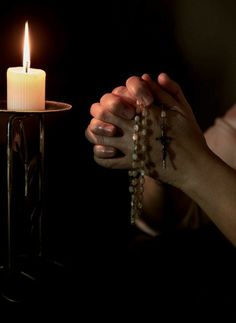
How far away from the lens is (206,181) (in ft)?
2.35

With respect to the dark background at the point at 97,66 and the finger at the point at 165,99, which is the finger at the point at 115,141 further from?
the dark background at the point at 97,66

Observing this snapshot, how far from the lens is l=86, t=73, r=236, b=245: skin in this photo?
69 centimetres

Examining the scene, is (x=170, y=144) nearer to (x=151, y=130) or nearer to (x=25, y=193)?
(x=151, y=130)

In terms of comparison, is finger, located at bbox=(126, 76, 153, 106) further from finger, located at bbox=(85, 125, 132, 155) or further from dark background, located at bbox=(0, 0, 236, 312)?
dark background, located at bbox=(0, 0, 236, 312)

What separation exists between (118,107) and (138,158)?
0.08m

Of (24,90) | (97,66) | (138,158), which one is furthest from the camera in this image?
(97,66)

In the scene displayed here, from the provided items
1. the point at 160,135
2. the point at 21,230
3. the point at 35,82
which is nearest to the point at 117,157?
the point at 160,135

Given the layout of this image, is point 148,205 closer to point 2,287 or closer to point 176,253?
point 176,253

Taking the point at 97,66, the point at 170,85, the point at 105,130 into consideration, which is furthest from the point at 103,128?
the point at 97,66

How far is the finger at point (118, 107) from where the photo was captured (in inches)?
26.7

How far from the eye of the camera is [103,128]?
69 centimetres

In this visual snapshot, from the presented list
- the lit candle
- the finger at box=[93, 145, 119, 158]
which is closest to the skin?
the finger at box=[93, 145, 119, 158]

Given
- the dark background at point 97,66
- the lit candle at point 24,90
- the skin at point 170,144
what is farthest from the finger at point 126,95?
the dark background at point 97,66

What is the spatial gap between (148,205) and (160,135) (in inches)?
11.9
